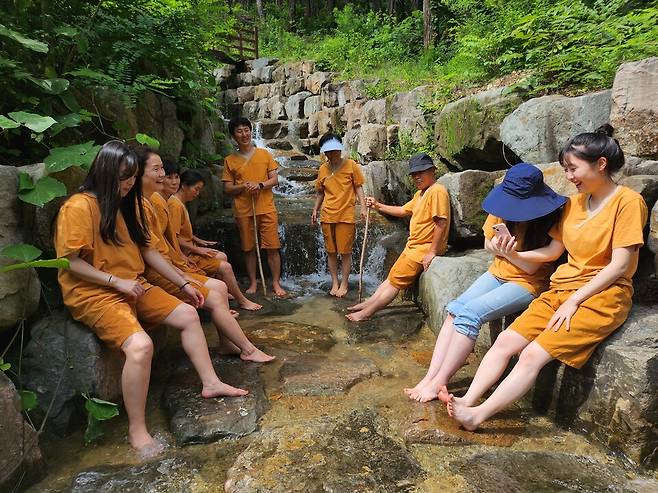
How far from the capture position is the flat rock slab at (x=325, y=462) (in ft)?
7.57

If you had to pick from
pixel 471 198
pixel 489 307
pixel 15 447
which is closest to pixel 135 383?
pixel 15 447

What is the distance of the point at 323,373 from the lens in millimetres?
3588

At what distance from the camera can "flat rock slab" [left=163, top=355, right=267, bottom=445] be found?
279 centimetres

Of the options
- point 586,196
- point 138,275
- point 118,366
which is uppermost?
point 586,196

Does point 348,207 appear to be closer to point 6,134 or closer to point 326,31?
point 6,134

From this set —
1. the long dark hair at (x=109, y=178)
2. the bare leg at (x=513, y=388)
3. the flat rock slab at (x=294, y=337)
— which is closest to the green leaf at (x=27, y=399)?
the long dark hair at (x=109, y=178)

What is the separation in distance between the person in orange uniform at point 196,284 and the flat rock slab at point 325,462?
103cm

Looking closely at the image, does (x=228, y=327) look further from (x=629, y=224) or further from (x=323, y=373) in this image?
(x=629, y=224)

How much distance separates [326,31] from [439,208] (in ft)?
74.8

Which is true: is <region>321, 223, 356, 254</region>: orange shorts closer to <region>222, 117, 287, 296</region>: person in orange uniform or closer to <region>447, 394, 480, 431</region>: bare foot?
<region>222, 117, 287, 296</region>: person in orange uniform

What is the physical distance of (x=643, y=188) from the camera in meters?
3.02

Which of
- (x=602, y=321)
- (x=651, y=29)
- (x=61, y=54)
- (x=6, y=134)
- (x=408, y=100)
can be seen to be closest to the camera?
(x=602, y=321)

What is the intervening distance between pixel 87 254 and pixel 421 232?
124 inches

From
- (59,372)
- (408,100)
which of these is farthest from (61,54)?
(408,100)
